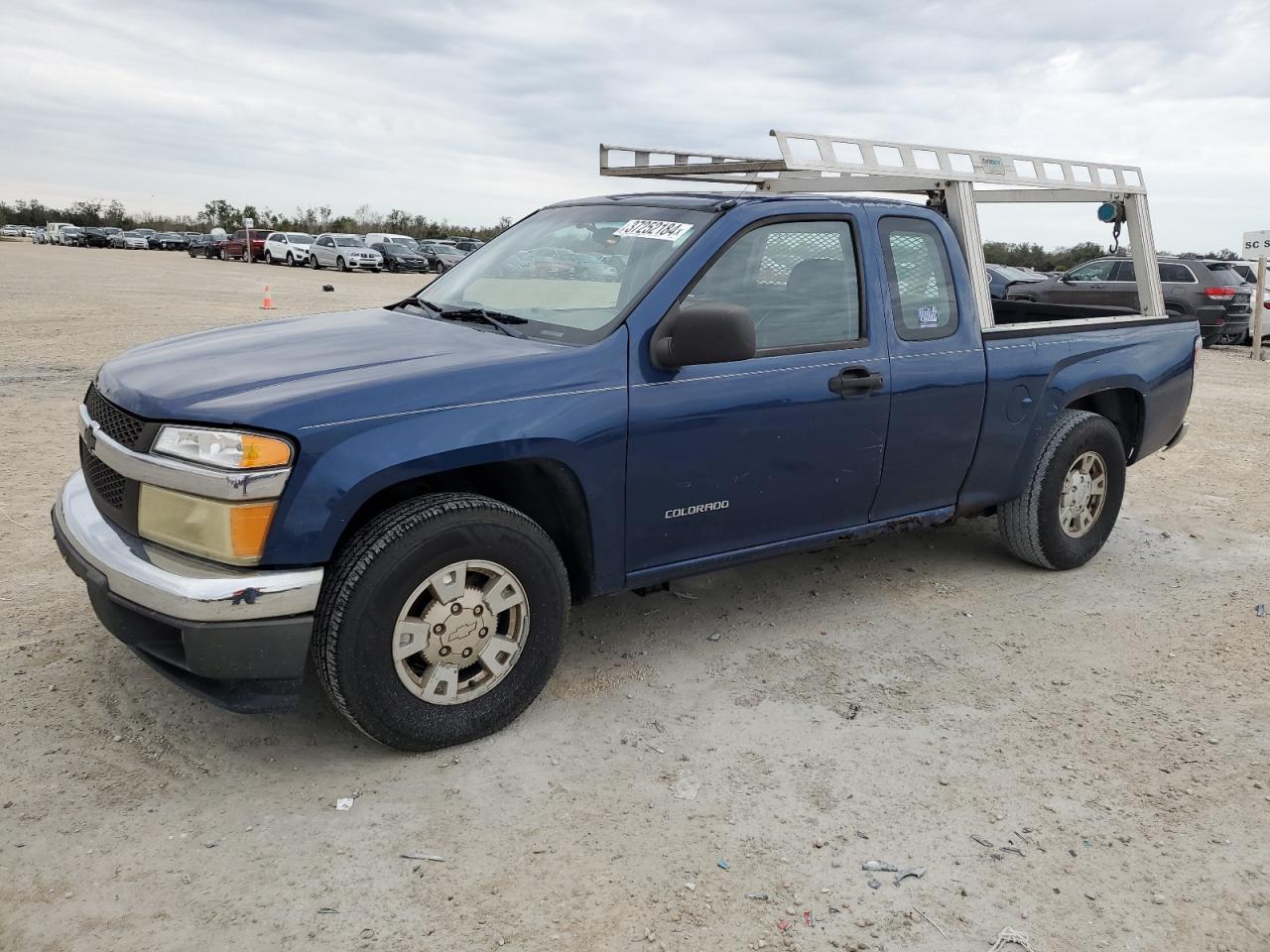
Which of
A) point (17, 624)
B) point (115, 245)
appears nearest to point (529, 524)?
point (17, 624)

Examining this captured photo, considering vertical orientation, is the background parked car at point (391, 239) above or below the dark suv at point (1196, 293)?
above

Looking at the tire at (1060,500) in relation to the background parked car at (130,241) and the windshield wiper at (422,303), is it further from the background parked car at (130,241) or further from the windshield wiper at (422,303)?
the background parked car at (130,241)

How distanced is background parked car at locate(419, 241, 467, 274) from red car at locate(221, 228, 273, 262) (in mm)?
7763

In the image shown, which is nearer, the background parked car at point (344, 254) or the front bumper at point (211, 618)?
the front bumper at point (211, 618)

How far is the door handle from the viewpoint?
13.7 feet

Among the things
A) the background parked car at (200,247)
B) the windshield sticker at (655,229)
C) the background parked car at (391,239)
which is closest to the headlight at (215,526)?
the windshield sticker at (655,229)

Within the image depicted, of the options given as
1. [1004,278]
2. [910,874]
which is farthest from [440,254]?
[910,874]

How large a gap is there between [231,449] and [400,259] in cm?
3763

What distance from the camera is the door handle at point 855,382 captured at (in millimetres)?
4184

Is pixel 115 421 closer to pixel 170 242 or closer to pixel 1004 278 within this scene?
pixel 1004 278

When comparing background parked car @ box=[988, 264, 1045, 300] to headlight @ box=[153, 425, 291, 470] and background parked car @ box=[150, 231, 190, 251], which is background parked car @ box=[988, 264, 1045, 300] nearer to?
headlight @ box=[153, 425, 291, 470]

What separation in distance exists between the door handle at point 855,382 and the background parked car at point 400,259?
36713 millimetres

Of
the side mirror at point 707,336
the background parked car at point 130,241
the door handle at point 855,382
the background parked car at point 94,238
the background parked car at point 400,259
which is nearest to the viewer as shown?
the side mirror at point 707,336

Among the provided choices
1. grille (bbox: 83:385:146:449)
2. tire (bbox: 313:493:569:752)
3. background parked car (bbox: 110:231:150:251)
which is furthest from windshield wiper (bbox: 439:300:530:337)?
background parked car (bbox: 110:231:150:251)
